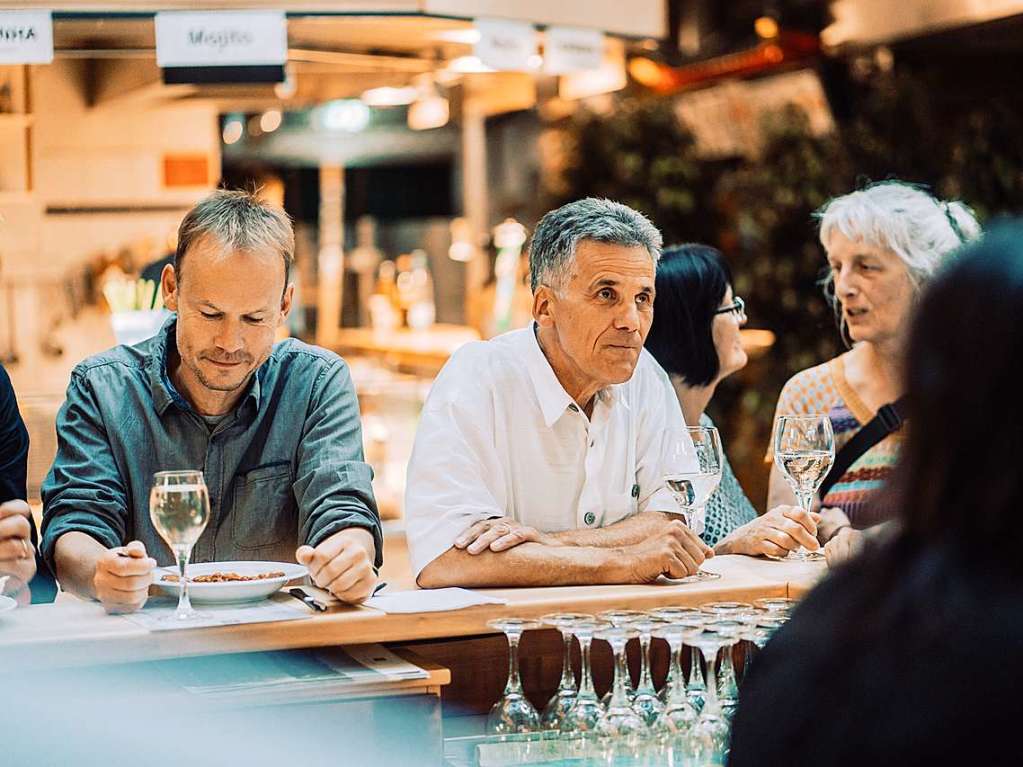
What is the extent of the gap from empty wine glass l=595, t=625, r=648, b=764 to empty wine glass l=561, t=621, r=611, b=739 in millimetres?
15

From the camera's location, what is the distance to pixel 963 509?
123 centimetres

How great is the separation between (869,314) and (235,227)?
1.85 metres

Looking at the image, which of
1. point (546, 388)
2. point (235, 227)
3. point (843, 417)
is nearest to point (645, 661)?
point (546, 388)

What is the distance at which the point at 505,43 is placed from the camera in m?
5.93

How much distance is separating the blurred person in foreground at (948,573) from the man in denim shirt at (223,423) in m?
Result: 1.79

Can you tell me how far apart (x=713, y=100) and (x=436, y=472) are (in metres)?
7.60

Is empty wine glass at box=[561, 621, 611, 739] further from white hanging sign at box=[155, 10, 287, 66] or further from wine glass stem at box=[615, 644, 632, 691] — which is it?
white hanging sign at box=[155, 10, 287, 66]

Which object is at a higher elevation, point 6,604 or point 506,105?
point 506,105

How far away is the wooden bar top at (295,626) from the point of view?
2.37 metres

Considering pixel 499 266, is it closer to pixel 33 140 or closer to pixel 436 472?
pixel 33 140

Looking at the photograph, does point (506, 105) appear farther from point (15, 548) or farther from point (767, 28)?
point (15, 548)


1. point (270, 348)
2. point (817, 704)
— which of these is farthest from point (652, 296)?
point (817, 704)

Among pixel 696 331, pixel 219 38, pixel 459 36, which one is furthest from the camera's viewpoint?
pixel 459 36

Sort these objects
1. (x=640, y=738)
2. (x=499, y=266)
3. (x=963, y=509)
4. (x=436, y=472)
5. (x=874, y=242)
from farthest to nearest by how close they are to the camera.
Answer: (x=499, y=266)
(x=874, y=242)
(x=436, y=472)
(x=640, y=738)
(x=963, y=509)
